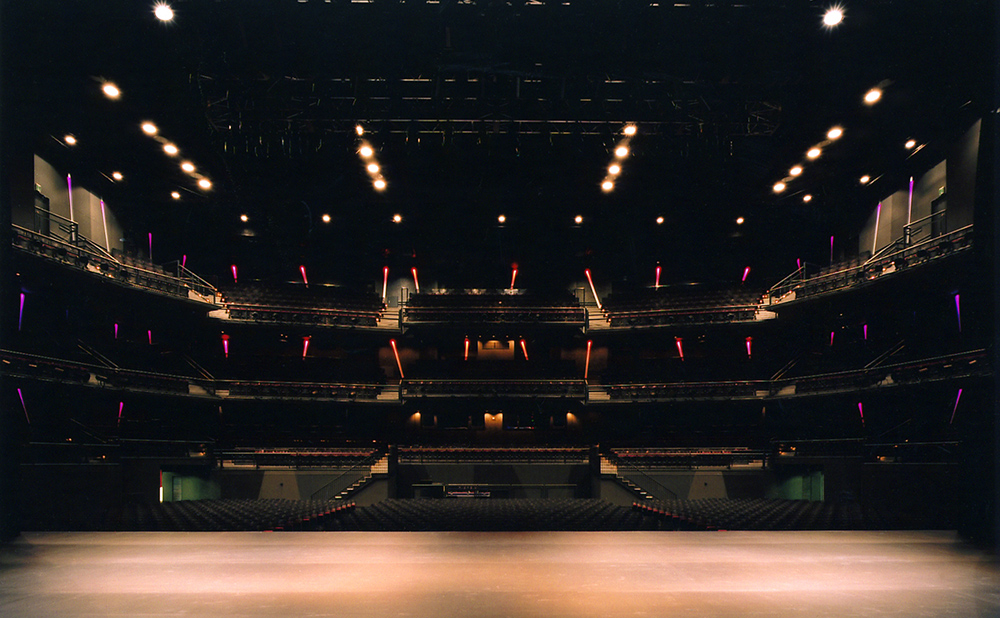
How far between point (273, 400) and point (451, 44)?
50.8ft

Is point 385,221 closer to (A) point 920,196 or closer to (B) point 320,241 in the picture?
(B) point 320,241

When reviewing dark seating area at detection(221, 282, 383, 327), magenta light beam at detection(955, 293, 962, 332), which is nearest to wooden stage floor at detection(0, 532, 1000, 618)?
magenta light beam at detection(955, 293, 962, 332)

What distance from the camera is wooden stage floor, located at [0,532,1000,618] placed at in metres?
6.31

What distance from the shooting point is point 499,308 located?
23016mm

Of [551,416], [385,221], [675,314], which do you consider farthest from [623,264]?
[385,221]

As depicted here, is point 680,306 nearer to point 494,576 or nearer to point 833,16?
point 833,16

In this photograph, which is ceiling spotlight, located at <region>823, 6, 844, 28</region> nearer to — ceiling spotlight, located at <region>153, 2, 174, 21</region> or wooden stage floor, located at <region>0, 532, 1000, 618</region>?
wooden stage floor, located at <region>0, 532, 1000, 618</region>

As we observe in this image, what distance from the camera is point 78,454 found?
1398 cm

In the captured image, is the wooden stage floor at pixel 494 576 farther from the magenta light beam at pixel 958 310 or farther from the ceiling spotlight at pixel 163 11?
the ceiling spotlight at pixel 163 11

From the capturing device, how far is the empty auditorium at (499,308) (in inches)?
369

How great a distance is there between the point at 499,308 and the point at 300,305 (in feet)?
28.0

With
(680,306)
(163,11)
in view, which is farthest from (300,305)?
(680,306)

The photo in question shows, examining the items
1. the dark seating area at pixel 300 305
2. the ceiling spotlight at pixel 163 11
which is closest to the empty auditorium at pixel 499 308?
the ceiling spotlight at pixel 163 11

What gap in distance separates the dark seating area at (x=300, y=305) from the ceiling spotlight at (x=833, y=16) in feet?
58.3
